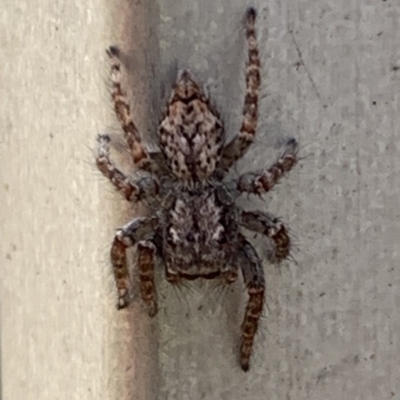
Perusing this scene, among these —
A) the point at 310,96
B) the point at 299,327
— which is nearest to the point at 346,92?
the point at 310,96

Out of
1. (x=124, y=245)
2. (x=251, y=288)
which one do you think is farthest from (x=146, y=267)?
(x=251, y=288)

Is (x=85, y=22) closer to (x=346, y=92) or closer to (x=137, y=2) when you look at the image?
(x=137, y=2)

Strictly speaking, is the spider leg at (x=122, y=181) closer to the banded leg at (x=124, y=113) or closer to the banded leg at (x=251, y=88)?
the banded leg at (x=124, y=113)

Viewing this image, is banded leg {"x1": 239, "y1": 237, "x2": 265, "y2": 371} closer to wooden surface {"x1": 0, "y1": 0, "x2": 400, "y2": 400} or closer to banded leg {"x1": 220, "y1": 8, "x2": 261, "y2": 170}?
wooden surface {"x1": 0, "y1": 0, "x2": 400, "y2": 400}

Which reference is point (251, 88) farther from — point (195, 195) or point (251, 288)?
point (251, 288)

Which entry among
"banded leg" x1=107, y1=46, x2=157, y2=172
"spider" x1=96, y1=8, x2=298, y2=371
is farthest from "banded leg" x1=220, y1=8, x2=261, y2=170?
"banded leg" x1=107, y1=46, x2=157, y2=172

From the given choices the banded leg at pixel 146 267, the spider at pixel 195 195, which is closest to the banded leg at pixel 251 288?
the spider at pixel 195 195
